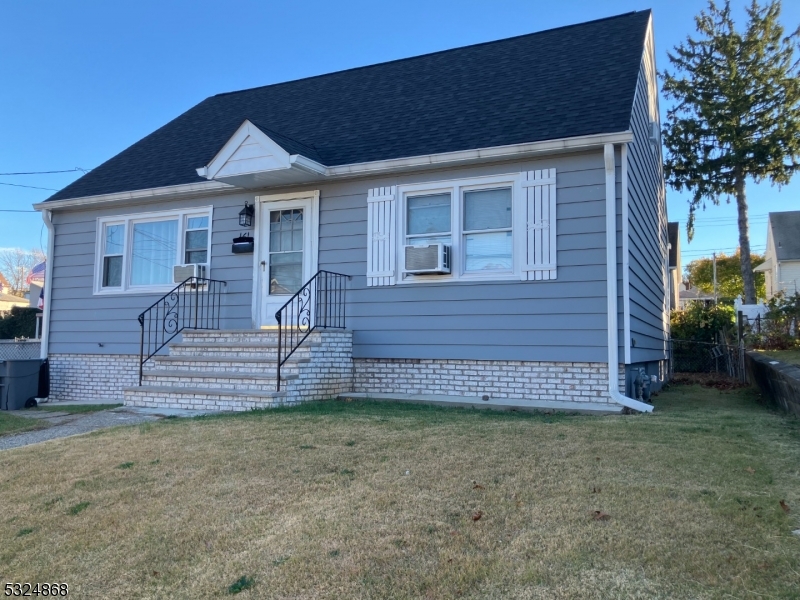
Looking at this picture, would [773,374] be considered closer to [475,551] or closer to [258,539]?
[475,551]

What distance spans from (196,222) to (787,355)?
9431mm

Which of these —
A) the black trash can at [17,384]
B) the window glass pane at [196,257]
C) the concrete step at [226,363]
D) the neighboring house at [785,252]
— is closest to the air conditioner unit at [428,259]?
the concrete step at [226,363]

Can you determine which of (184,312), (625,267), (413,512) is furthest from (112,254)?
(413,512)

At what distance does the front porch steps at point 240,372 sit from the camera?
7.78 m

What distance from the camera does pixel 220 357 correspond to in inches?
338

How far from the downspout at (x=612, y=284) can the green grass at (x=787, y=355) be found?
269 centimetres

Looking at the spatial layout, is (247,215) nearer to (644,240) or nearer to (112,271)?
(112,271)

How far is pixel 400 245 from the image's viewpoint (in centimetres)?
874

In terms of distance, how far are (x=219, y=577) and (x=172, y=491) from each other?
1.40m

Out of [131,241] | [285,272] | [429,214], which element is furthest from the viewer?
[131,241]

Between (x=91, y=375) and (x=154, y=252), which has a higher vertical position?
(x=154, y=252)

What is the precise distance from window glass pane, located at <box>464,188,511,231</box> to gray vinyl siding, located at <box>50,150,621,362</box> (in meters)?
0.28

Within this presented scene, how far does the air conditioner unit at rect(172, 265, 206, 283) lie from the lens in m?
9.94

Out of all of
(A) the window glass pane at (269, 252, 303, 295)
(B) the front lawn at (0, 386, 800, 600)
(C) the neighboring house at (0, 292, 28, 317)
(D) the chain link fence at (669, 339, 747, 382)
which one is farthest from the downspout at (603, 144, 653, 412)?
(C) the neighboring house at (0, 292, 28, 317)
